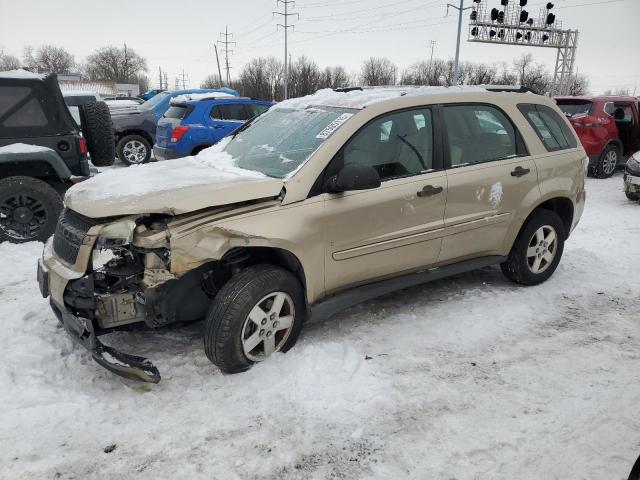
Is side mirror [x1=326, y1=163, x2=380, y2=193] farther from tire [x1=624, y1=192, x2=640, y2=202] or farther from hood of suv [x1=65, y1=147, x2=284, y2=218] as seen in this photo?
tire [x1=624, y1=192, x2=640, y2=202]

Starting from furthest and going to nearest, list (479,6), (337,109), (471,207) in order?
(479,6), (471,207), (337,109)

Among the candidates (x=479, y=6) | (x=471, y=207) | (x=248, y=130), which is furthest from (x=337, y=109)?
(x=479, y=6)

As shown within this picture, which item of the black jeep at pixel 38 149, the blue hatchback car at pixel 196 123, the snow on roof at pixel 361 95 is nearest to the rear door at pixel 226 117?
the blue hatchback car at pixel 196 123

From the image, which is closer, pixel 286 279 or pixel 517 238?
pixel 286 279

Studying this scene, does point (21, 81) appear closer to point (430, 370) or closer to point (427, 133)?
point (427, 133)

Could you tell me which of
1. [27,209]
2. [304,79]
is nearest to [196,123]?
[27,209]

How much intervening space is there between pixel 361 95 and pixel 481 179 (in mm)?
1177

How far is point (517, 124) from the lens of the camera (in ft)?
14.6

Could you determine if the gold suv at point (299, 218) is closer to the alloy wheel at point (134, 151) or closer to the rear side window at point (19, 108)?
the rear side window at point (19, 108)

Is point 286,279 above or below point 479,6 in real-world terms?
below

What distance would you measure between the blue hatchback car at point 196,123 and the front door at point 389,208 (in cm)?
735

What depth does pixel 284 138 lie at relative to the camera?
12.9 ft

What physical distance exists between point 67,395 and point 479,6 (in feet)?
117

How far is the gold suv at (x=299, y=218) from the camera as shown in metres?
3.07
